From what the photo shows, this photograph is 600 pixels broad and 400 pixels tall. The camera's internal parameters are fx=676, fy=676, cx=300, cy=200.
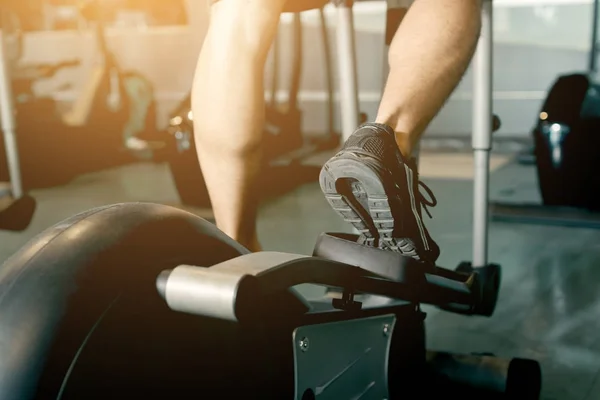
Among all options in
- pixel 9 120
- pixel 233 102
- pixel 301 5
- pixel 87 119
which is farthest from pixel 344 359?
pixel 87 119

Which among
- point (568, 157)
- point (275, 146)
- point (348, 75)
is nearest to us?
point (348, 75)

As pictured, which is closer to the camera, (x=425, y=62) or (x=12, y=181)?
(x=425, y=62)

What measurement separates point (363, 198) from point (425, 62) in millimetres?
232

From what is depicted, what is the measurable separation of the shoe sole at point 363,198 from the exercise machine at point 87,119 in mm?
2417

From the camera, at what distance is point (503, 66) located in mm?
3381

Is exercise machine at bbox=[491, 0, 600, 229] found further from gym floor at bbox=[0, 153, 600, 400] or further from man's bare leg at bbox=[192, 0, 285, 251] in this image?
man's bare leg at bbox=[192, 0, 285, 251]

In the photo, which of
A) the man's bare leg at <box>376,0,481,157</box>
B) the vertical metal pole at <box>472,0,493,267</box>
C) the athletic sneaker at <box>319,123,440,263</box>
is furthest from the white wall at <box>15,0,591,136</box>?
the athletic sneaker at <box>319,123,440,263</box>

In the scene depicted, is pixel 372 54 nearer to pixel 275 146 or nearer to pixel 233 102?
pixel 275 146

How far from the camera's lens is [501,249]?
175 cm

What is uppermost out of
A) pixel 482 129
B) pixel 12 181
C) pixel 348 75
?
pixel 348 75

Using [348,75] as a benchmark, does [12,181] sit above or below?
below

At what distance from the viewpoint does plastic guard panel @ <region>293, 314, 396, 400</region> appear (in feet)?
2.35

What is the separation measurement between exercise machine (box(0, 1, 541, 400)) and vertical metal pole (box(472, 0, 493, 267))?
37 centimetres

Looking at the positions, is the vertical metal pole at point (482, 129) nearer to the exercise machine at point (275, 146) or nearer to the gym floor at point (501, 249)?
the gym floor at point (501, 249)
